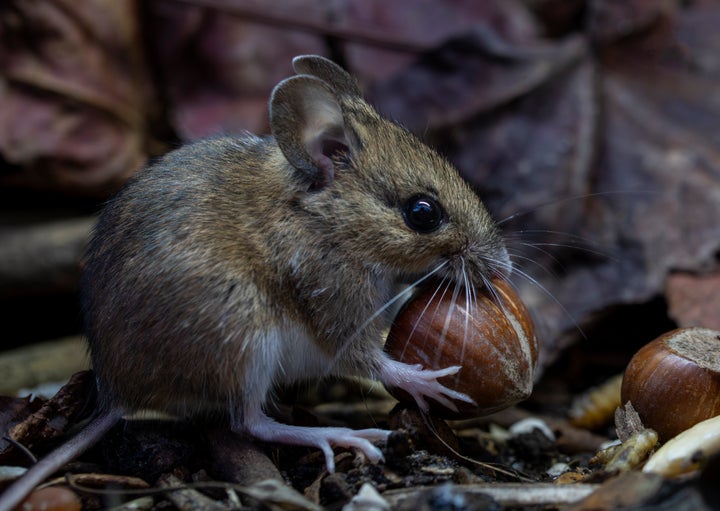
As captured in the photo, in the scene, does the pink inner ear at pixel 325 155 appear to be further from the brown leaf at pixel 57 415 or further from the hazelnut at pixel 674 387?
the hazelnut at pixel 674 387

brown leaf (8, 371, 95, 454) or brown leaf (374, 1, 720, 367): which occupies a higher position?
brown leaf (374, 1, 720, 367)

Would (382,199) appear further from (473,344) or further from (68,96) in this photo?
(68,96)

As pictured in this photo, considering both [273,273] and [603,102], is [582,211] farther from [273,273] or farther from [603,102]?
[273,273]

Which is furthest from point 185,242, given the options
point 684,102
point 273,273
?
point 684,102

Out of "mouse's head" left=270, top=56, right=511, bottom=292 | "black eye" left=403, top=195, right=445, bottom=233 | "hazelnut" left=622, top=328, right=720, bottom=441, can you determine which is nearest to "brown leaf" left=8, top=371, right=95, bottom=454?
"mouse's head" left=270, top=56, right=511, bottom=292

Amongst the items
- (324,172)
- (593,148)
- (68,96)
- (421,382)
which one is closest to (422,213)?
(324,172)

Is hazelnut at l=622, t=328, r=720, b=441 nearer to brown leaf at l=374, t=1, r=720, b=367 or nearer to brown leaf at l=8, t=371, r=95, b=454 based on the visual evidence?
brown leaf at l=374, t=1, r=720, b=367

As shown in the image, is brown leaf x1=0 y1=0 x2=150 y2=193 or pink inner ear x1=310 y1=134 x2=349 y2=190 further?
brown leaf x1=0 y1=0 x2=150 y2=193

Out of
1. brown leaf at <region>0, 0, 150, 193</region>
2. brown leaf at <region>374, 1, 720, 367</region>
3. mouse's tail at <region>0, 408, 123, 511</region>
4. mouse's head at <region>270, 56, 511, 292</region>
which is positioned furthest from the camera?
brown leaf at <region>0, 0, 150, 193</region>
